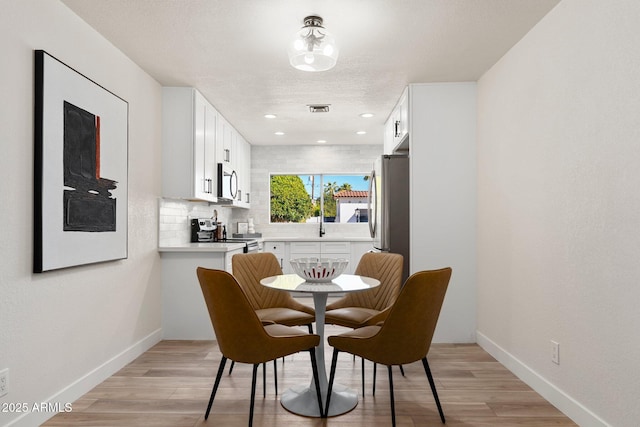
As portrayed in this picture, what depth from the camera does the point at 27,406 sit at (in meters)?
2.26

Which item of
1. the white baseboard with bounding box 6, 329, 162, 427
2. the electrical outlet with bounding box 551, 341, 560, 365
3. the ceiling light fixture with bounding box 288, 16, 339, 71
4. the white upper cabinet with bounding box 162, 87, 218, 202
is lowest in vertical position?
the white baseboard with bounding box 6, 329, 162, 427

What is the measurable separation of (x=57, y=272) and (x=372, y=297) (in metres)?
2.06

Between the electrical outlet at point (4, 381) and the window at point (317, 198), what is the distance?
5.22 meters

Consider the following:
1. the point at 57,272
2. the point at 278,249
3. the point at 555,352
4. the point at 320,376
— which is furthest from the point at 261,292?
the point at 278,249

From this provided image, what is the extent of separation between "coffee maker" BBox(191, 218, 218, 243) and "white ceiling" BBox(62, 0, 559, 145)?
136 cm

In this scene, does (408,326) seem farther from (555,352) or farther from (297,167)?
(297,167)

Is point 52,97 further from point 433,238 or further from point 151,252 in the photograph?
point 433,238

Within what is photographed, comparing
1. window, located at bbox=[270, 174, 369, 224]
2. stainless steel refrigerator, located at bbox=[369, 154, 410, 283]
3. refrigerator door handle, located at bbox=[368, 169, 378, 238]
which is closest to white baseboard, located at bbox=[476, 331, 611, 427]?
stainless steel refrigerator, located at bbox=[369, 154, 410, 283]

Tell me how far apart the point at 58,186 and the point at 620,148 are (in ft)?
9.59

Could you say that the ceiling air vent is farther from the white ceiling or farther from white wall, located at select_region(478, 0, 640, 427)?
white wall, located at select_region(478, 0, 640, 427)

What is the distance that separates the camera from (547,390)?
270cm

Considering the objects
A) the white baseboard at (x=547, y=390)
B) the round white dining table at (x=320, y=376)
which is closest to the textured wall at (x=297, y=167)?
the white baseboard at (x=547, y=390)

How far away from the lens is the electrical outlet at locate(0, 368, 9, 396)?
2.09 metres

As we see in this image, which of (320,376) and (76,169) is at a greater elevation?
(76,169)
